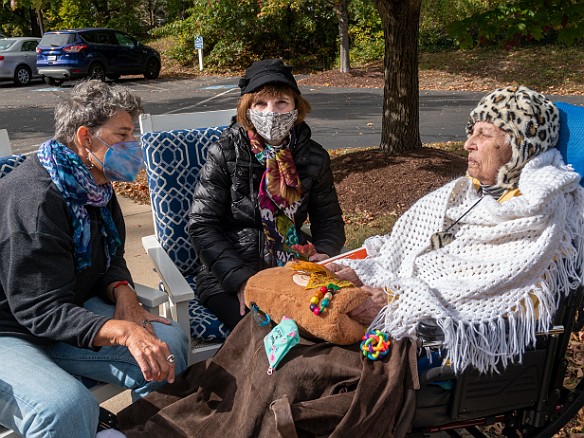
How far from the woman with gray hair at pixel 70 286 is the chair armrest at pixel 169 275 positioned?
0.47 feet

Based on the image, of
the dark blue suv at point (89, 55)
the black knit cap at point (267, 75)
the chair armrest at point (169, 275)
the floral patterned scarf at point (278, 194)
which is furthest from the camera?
the dark blue suv at point (89, 55)

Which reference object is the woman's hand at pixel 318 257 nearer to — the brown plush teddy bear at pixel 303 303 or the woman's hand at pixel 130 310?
the brown plush teddy bear at pixel 303 303

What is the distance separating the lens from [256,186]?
3.36 metres

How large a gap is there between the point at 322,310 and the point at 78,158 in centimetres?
118

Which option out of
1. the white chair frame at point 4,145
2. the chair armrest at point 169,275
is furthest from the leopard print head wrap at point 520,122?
the white chair frame at point 4,145

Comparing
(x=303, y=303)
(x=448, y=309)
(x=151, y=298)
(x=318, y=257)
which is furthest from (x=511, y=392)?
(x=151, y=298)

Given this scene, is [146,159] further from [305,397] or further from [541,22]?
[541,22]

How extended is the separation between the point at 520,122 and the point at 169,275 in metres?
1.77

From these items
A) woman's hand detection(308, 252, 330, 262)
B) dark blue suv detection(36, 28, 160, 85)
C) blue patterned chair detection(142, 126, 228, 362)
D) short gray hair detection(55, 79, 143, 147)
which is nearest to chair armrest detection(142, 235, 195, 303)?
blue patterned chair detection(142, 126, 228, 362)

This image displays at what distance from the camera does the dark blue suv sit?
63.0 feet

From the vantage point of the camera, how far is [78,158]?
2.64 metres

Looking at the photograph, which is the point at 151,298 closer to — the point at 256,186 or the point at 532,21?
the point at 256,186

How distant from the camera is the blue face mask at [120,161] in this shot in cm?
270

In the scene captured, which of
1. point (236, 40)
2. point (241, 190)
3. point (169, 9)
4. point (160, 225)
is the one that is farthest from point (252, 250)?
point (169, 9)
